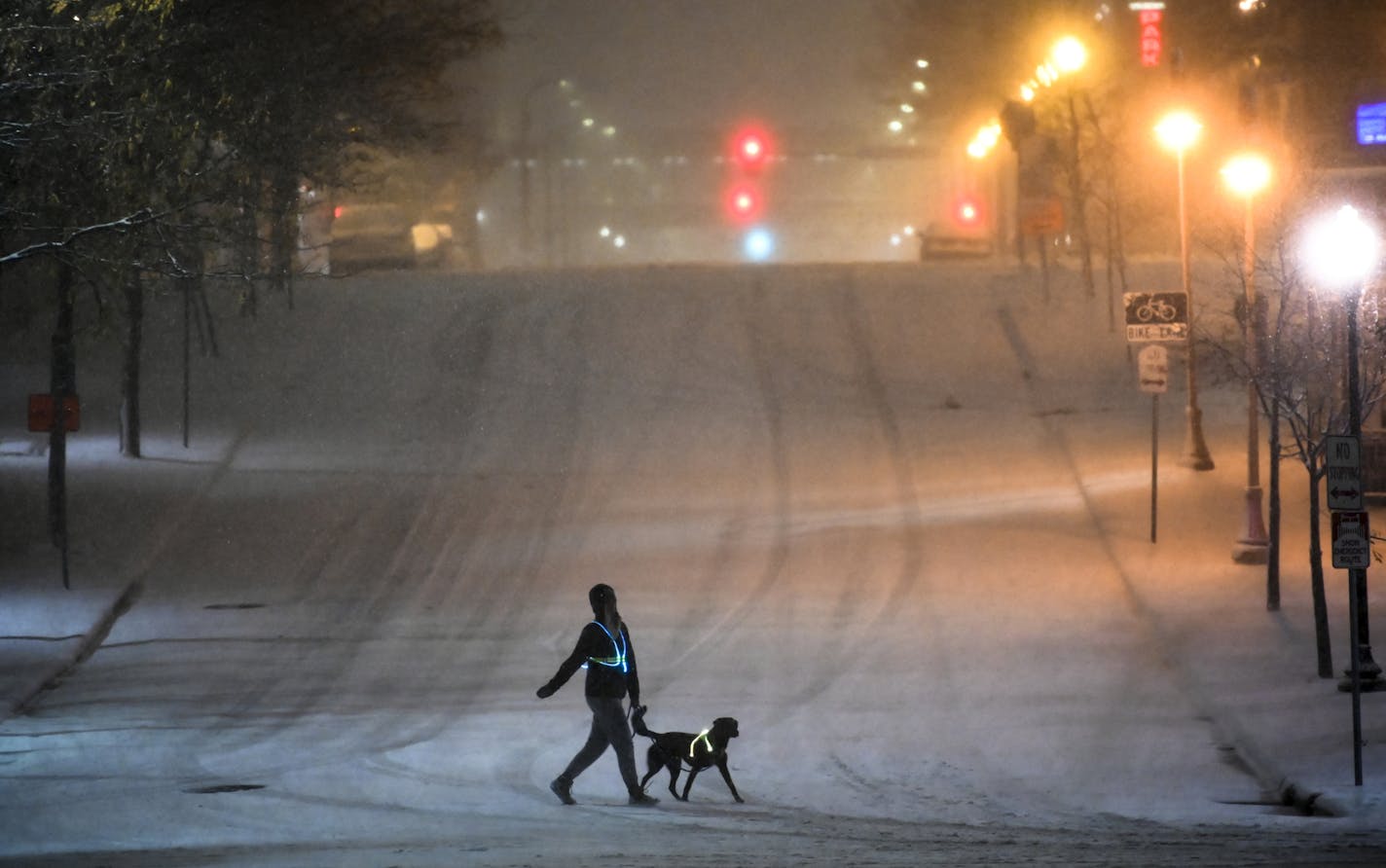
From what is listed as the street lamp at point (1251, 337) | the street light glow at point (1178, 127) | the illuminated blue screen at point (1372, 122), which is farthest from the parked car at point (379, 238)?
the street lamp at point (1251, 337)

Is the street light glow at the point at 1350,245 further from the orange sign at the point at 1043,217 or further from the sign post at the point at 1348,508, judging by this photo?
the orange sign at the point at 1043,217

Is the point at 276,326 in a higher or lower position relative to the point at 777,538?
higher

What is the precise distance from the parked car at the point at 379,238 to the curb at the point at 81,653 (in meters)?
30.1

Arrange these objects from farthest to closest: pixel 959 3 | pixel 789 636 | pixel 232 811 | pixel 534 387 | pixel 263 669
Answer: pixel 959 3
pixel 534 387
pixel 789 636
pixel 263 669
pixel 232 811

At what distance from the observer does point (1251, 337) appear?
21422 mm

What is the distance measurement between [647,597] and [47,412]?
829 cm

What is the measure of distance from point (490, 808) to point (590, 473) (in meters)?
18.0

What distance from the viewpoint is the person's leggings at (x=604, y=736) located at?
39.5 ft

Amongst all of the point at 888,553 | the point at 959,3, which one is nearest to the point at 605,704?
the point at 888,553

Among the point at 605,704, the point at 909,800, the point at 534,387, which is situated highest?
the point at 534,387

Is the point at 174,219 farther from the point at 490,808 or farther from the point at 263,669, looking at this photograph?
the point at 490,808

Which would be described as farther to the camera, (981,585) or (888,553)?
(888,553)

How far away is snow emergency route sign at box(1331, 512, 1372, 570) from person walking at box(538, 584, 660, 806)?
19.1ft

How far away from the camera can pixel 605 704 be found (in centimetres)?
1202
